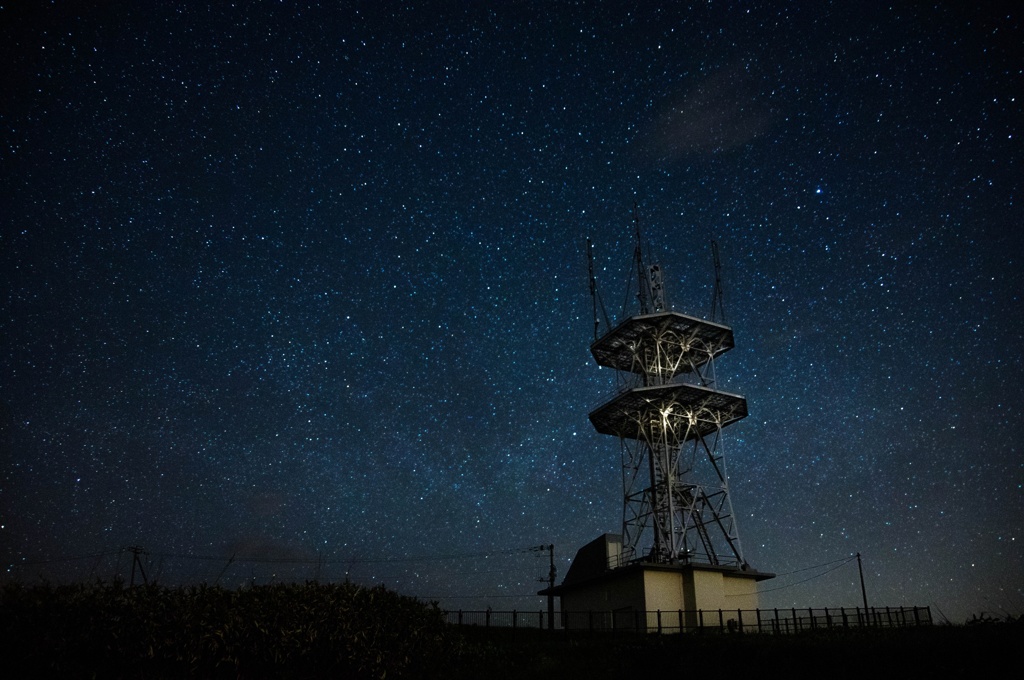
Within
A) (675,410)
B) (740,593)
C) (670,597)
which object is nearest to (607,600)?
(670,597)

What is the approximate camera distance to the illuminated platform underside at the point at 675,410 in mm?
41281

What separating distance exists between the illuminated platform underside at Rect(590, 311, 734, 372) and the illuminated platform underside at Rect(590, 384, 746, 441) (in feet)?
11.1

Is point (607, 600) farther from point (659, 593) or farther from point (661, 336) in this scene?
point (661, 336)

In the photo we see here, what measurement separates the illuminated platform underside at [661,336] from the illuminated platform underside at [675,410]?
338 centimetres

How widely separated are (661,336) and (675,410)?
4.84 metres

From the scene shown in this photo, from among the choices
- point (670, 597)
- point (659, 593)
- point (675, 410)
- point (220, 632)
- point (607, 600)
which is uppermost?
point (675, 410)

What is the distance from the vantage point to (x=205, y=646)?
1430cm

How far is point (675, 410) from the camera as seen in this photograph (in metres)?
42.4

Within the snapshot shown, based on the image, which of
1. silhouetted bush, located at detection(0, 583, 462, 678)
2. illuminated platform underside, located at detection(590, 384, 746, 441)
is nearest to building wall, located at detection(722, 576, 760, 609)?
illuminated platform underside, located at detection(590, 384, 746, 441)

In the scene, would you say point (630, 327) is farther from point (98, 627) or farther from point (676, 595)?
point (98, 627)

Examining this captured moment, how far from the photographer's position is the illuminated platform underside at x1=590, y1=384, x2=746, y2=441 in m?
41.3

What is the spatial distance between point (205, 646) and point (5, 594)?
153 inches

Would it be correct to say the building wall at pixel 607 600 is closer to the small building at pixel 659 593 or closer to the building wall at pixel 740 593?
the small building at pixel 659 593

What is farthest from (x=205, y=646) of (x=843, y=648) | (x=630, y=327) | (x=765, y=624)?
(x=630, y=327)
